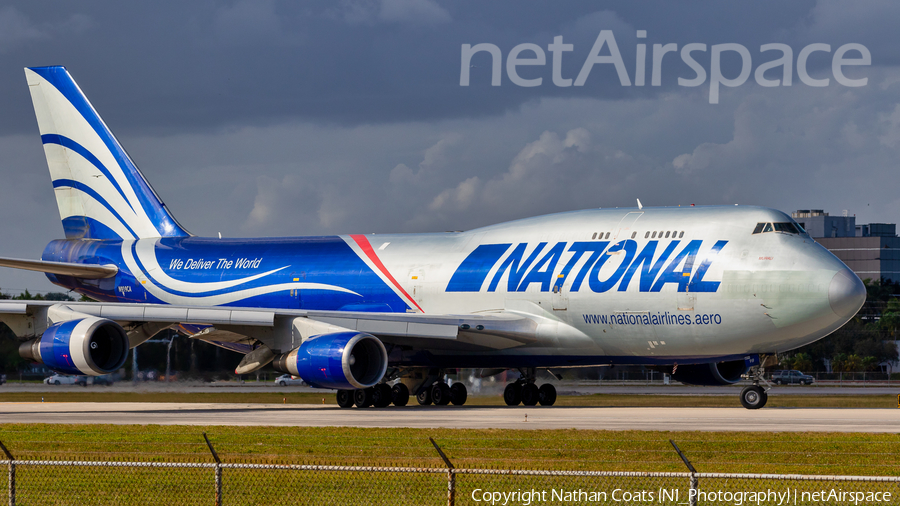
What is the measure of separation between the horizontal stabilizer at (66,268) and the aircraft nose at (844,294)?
77.0 feet

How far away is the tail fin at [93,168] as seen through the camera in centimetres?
3978

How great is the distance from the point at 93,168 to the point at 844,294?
26.6m

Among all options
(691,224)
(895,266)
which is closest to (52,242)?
(691,224)

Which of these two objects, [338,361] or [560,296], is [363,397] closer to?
[338,361]

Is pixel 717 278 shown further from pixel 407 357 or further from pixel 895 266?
pixel 895 266

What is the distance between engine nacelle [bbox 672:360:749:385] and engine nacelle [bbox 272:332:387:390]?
9367 mm

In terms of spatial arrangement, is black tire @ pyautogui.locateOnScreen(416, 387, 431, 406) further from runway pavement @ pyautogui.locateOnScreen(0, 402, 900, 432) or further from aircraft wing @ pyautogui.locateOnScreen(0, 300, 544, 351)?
runway pavement @ pyautogui.locateOnScreen(0, 402, 900, 432)

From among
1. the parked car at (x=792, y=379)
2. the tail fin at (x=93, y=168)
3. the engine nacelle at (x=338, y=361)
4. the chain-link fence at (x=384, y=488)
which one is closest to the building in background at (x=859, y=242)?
the parked car at (x=792, y=379)

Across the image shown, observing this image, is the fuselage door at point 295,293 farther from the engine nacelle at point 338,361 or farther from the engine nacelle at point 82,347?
the engine nacelle at point 82,347

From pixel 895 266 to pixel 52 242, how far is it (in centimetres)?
15988

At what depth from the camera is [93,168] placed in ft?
132

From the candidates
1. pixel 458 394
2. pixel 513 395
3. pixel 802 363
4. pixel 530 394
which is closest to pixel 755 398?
pixel 530 394

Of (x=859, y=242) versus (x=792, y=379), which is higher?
(x=859, y=242)

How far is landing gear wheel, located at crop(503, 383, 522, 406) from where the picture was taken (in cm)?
3356
